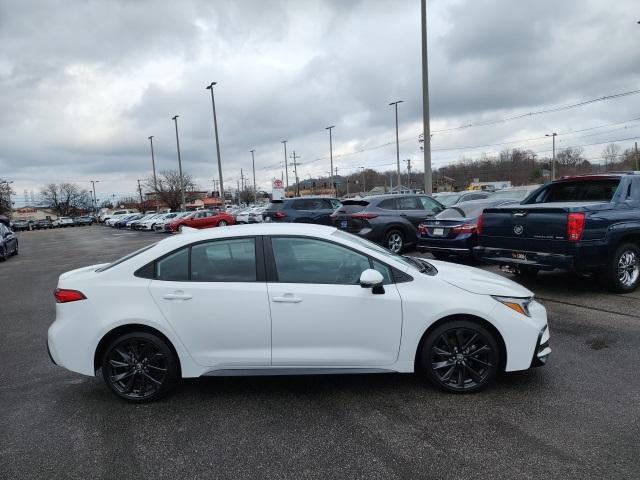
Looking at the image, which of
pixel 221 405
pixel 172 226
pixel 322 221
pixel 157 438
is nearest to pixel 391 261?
pixel 221 405

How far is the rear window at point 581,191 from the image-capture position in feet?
23.4

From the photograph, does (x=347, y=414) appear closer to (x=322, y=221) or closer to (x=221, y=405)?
(x=221, y=405)

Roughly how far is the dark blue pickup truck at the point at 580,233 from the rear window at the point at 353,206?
5.29 metres

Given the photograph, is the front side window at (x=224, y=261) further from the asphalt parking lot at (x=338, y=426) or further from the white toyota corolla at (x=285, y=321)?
the asphalt parking lot at (x=338, y=426)

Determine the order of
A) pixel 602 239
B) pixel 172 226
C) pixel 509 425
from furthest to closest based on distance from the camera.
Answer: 1. pixel 172 226
2. pixel 602 239
3. pixel 509 425

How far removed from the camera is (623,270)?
6.90 m

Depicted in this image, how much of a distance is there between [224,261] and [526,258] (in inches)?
194

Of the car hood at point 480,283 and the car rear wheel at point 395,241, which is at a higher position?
the car hood at point 480,283

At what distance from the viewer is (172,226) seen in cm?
3225

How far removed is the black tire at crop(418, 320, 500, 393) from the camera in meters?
3.78

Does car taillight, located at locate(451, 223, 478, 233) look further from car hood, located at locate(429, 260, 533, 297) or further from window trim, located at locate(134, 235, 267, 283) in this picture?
window trim, located at locate(134, 235, 267, 283)

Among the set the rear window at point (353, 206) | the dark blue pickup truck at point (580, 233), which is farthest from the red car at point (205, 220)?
the dark blue pickup truck at point (580, 233)

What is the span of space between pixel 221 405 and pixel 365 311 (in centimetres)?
144

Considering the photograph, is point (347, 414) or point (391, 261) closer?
point (347, 414)
